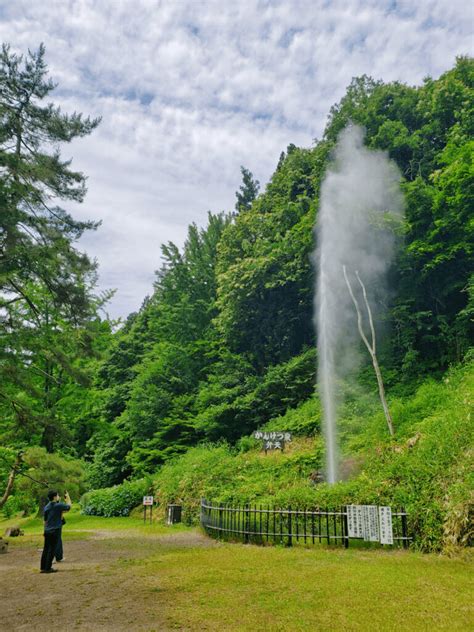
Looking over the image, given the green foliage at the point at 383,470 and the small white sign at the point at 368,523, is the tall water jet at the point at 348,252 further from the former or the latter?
the small white sign at the point at 368,523

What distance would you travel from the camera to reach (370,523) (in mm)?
10359

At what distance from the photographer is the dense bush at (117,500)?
23.8 metres

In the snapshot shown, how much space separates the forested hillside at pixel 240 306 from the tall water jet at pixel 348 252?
98cm

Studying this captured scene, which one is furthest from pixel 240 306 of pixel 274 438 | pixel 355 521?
pixel 355 521

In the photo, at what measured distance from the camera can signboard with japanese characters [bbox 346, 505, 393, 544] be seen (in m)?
9.98

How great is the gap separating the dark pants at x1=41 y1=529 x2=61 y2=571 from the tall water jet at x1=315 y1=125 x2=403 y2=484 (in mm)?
15623

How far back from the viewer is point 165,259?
39.7 m

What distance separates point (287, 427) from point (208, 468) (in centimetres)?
508

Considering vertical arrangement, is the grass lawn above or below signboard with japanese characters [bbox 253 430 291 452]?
below

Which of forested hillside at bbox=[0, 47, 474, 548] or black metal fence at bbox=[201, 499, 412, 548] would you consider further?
forested hillside at bbox=[0, 47, 474, 548]

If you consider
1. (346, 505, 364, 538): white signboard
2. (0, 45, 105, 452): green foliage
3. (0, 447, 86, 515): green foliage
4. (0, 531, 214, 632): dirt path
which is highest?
(0, 45, 105, 452): green foliage

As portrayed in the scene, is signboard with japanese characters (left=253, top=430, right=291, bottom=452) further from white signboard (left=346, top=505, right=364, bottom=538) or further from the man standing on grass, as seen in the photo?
the man standing on grass

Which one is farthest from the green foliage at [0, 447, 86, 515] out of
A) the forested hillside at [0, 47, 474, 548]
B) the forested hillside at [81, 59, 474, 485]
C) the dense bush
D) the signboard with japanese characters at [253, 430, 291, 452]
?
the forested hillside at [81, 59, 474, 485]

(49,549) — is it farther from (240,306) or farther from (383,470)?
(240,306)
